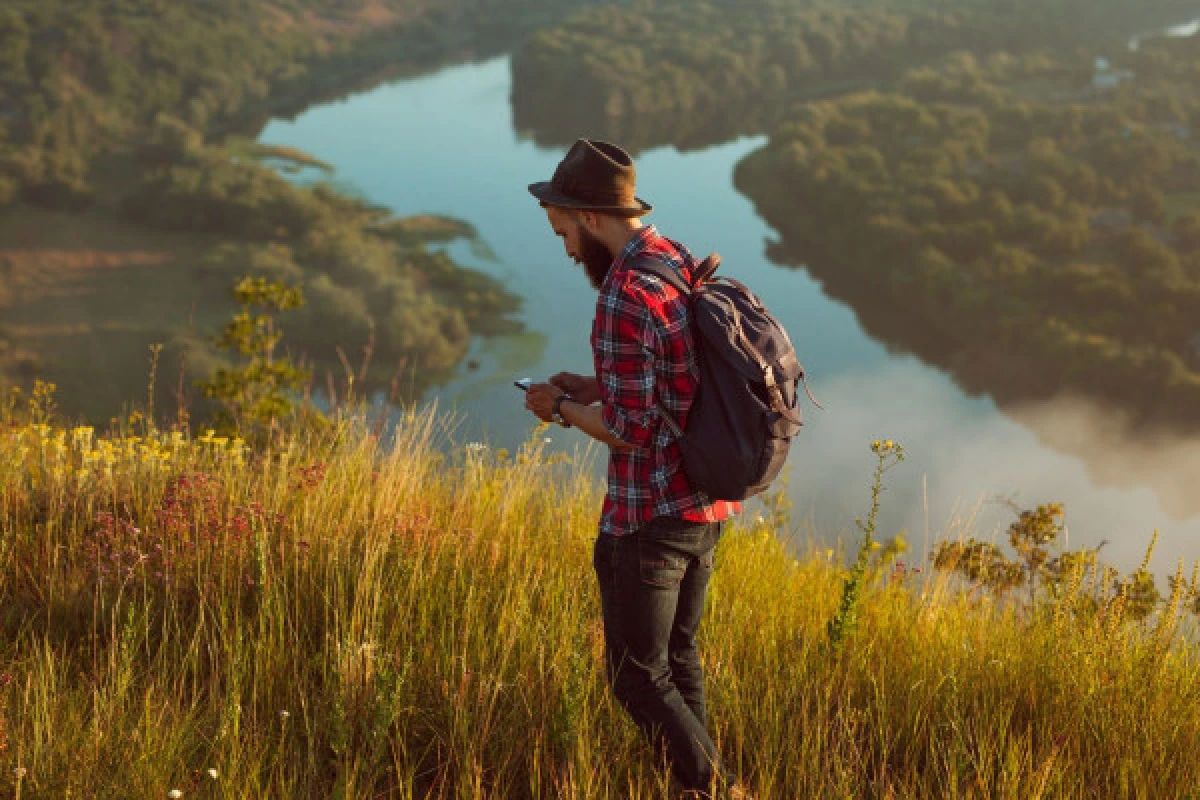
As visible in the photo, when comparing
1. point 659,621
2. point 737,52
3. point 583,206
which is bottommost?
point 659,621

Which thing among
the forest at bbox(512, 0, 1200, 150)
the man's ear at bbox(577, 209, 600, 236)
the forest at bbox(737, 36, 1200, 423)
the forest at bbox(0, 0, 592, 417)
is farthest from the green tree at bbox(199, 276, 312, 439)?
the forest at bbox(512, 0, 1200, 150)

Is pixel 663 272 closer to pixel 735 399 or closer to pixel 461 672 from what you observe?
pixel 735 399

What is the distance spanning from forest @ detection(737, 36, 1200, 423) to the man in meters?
48.3

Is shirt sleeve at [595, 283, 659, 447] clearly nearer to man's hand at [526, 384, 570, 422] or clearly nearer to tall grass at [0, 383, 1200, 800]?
man's hand at [526, 384, 570, 422]

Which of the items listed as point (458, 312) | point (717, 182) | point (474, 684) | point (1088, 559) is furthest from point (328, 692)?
point (717, 182)

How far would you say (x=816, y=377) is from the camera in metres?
52.3

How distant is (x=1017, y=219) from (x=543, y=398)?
5968 cm

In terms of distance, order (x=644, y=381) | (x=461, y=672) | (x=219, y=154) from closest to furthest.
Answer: (x=644, y=381), (x=461, y=672), (x=219, y=154)

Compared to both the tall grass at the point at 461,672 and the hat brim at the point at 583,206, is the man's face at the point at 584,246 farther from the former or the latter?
the tall grass at the point at 461,672

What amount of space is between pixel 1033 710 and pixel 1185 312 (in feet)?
173

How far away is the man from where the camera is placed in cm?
260

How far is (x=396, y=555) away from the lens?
4.16m

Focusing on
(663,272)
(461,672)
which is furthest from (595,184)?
(461,672)

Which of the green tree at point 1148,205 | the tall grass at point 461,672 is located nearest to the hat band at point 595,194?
the tall grass at point 461,672
